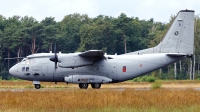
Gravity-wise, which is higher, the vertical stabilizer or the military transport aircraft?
the vertical stabilizer

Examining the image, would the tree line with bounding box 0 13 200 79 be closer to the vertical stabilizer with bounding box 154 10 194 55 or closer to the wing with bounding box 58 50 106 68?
the vertical stabilizer with bounding box 154 10 194 55

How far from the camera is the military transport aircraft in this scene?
42.2m

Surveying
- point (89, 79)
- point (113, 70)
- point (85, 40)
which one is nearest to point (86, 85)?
point (89, 79)

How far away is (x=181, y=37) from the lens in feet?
142

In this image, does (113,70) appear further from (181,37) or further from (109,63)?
(181,37)

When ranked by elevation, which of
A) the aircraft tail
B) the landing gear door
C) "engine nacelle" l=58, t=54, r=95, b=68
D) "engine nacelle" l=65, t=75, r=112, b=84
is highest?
the aircraft tail

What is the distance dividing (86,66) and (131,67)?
360 cm

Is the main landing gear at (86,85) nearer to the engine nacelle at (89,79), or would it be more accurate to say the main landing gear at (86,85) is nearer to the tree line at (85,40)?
the engine nacelle at (89,79)

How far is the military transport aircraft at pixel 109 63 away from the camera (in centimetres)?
4219

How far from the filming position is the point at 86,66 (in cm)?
4266

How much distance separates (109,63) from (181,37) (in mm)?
6243

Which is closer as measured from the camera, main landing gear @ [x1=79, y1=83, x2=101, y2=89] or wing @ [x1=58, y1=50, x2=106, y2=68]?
wing @ [x1=58, y1=50, x2=106, y2=68]

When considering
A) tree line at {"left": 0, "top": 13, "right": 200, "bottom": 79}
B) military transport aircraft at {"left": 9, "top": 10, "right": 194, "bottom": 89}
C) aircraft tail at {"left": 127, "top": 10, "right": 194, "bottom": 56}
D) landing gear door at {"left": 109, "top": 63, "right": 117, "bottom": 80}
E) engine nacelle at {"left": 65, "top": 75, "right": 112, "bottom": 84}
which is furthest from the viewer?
tree line at {"left": 0, "top": 13, "right": 200, "bottom": 79}

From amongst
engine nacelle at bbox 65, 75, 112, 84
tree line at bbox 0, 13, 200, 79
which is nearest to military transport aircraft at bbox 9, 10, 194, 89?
engine nacelle at bbox 65, 75, 112, 84
